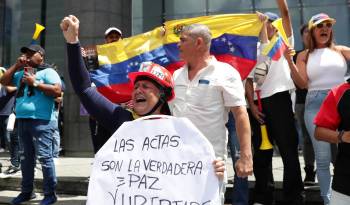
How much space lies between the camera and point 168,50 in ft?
14.6

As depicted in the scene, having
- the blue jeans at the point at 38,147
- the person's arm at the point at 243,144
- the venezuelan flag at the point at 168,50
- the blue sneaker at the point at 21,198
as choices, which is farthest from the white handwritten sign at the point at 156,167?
the blue sneaker at the point at 21,198

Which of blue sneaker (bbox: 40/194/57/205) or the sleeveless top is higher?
the sleeveless top

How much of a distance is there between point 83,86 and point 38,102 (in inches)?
112

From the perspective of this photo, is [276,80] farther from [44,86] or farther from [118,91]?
[44,86]

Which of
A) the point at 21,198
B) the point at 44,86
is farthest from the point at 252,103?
the point at 21,198

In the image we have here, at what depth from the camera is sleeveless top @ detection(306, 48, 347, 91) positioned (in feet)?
13.9

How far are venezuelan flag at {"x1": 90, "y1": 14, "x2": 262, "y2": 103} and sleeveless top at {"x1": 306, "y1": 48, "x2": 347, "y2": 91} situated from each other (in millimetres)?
623

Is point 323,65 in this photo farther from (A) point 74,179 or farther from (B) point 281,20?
(A) point 74,179

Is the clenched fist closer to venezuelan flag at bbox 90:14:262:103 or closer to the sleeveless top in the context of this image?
venezuelan flag at bbox 90:14:262:103

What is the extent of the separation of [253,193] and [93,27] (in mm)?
7130

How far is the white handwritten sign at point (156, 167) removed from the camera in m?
2.32

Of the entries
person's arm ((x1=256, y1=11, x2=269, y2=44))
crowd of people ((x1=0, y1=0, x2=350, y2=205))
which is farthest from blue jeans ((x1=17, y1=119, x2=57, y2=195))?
person's arm ((x1=256, y1=11, x2=269, y2=44))

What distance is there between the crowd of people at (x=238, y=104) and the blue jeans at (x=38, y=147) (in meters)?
0.01

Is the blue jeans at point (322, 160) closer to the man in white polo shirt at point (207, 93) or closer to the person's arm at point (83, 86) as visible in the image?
the man in white polo shirt at point (207, 93)
